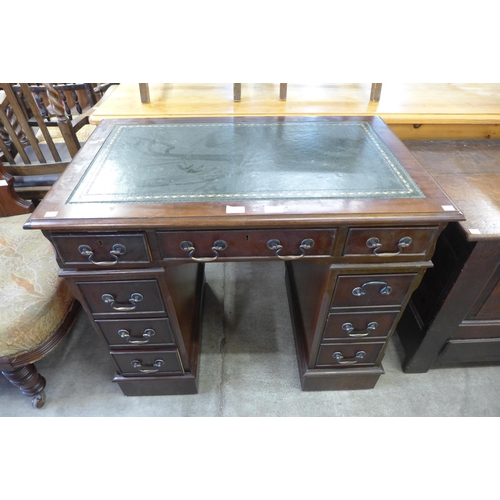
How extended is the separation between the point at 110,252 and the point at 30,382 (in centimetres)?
79

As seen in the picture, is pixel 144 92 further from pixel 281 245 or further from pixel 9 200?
pixel 281 245

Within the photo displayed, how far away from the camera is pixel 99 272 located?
2.99 feet

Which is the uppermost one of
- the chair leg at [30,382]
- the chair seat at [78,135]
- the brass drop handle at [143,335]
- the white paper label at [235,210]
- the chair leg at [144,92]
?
the chair leg at [144,92]

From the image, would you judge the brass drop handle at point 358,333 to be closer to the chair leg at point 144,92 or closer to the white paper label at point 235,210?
the white paper label at point 235,210

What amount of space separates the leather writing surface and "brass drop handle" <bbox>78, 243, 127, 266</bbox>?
4.7 inches

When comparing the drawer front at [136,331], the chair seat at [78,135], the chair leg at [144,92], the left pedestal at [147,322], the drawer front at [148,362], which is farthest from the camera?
the chair seat at [78,135]

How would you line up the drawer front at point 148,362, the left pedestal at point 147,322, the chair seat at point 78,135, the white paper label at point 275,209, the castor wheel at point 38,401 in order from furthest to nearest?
the chair seat at point 78,135, the castor wheel at point 38,401, the drawer front at point 148,362, the left pedestal at point 147,322, the white paper label at point 275,209

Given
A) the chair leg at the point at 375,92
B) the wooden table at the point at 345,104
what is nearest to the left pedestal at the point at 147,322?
the wooden table at the point at 345,104

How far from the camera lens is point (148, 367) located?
1.23m

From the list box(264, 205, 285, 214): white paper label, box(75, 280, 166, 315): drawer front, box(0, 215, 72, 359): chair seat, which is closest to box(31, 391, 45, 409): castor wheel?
box(0, 215, 72, 359): chair seat

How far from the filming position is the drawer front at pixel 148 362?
1.17 meters

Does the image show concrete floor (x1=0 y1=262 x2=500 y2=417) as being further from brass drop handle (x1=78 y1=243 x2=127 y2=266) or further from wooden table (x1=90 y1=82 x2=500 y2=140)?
wooden table (x1=90 y1=82 x2=500 y2=140)

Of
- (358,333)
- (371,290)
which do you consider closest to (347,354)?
(358,333)

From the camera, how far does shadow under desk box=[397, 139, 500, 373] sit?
1.01m
